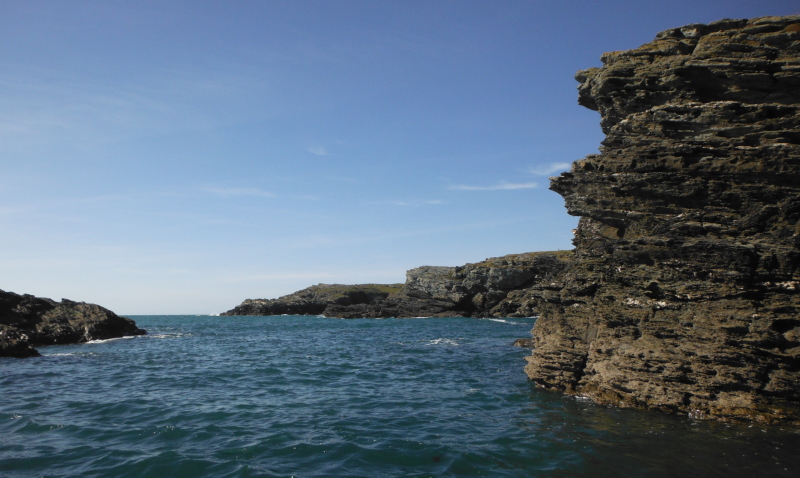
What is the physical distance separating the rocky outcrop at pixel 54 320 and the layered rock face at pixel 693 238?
48.1 meters

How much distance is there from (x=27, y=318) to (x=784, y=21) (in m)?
69.4

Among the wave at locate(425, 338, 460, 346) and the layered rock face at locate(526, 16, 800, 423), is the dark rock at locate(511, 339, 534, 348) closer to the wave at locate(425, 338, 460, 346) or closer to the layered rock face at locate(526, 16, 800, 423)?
the wave at locate(425, 338, 460, 346)

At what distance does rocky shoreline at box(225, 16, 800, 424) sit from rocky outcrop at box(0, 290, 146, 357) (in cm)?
4823

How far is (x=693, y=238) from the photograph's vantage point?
68.0 ft

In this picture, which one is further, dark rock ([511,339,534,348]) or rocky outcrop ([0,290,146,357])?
rocky outcrop ([0,290,146,357])

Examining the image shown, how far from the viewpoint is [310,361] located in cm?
3581

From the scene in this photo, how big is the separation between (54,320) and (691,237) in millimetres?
63026

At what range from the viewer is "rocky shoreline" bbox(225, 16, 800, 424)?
17641 millimetres

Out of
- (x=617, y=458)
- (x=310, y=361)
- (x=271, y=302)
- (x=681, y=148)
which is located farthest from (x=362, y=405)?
(x=271, y=302)

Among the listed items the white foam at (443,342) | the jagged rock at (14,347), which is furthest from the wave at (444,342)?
the jagged rock at (14,347)

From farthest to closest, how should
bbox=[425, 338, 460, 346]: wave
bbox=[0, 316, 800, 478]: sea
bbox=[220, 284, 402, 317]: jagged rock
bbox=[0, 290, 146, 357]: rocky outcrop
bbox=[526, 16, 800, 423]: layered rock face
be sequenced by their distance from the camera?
bbox=[220, 284, 402, 317]: jagged rock < bbox=[0, 290, 146, 357]: rocky outcrop < bbox=[425, 338, 460, 346]: wave < bbox=[526, 16, 800, 423]: layered rock face < bbox=[0, 316, 800, 478]: sea

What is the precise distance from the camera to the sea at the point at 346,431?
531 inches

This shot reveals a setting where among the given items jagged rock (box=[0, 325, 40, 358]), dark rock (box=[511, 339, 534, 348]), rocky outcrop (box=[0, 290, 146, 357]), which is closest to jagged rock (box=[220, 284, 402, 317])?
rocky outcrop (box=[0, 290, 146, 357])

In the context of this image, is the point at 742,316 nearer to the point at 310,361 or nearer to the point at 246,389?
the point at 246,389
